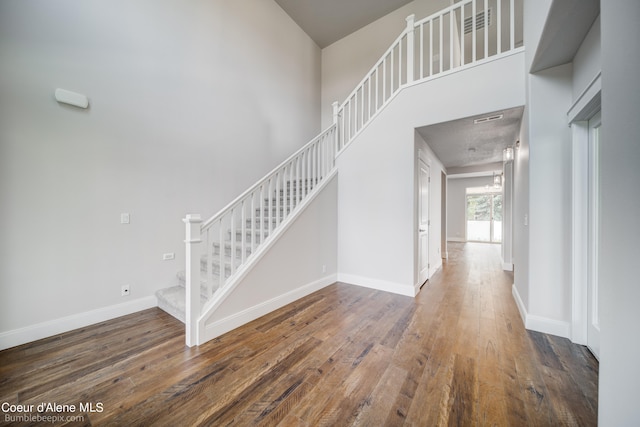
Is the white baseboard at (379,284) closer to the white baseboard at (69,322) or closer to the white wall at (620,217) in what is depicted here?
the white wall at (620,217)

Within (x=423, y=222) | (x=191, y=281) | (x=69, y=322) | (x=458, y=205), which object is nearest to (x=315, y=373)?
(x=191, y=281)

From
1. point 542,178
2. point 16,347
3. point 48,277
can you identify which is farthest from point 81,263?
point 542,178

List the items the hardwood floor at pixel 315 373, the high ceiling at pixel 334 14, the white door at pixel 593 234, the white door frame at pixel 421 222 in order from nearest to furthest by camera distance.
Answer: the hardwood floor at pixel 315 373 < the white door at pixel 593 234 < the white door frame at pixel 421 222 < the high ceiling at pixel 334 14

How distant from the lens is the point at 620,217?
0.92 meters

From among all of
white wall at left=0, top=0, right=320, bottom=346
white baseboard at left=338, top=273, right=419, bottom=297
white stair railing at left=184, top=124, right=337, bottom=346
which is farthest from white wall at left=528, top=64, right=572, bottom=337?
white wall at left=0, top=0, right=320, bottom=346

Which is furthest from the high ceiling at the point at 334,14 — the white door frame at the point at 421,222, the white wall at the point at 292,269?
the white wall at the point at 292,269

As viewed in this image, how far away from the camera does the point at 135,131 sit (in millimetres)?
2773

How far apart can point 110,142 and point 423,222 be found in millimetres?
4472

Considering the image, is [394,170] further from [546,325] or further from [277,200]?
[546,325]

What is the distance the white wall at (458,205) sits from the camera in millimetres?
9679

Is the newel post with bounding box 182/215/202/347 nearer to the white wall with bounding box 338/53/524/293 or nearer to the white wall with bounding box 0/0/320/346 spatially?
the white wall with bounding box 0/0/320/346

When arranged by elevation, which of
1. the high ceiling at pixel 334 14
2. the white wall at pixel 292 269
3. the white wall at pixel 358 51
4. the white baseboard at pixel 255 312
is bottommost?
the white baseboard at pixel 255 312

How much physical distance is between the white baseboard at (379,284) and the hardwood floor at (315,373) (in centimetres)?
64

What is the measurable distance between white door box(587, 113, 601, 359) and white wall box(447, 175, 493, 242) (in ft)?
27.3
